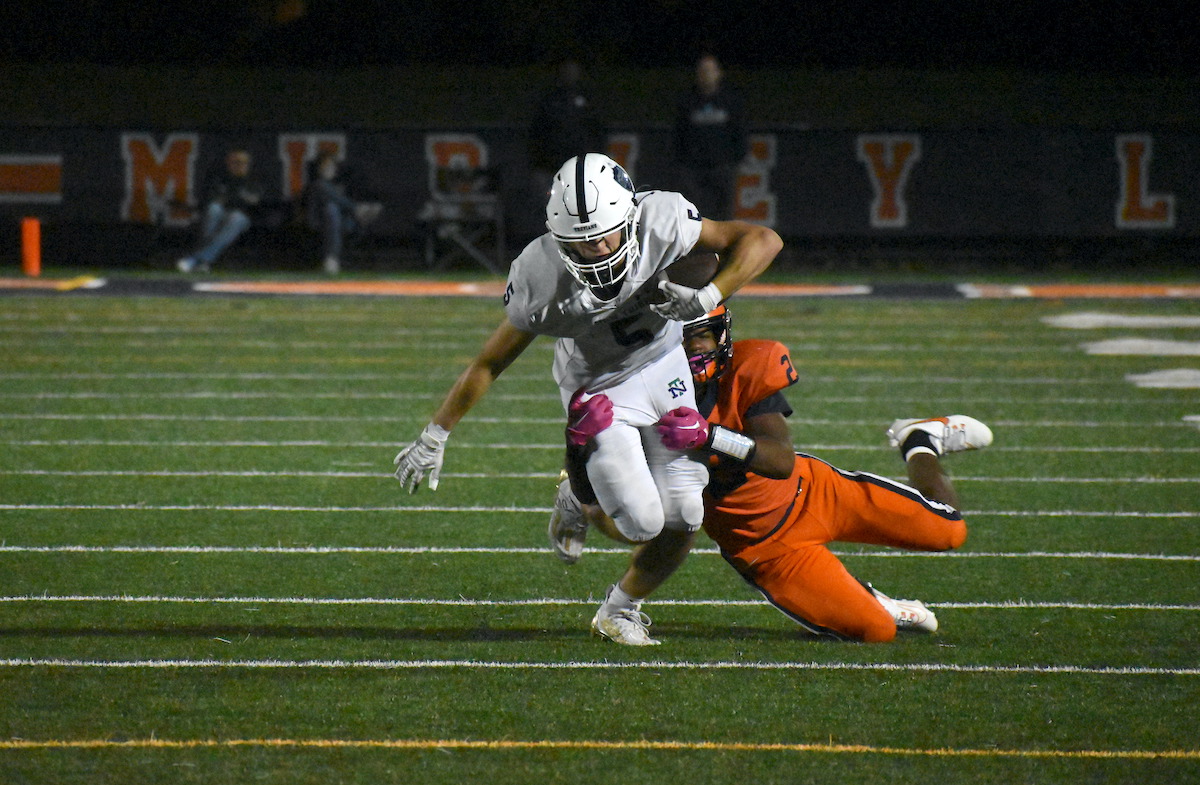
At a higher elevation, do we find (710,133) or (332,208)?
(710,133)

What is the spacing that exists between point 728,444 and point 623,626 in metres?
0.62

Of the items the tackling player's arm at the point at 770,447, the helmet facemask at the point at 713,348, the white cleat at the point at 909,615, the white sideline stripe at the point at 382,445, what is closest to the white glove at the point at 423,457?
the helmet facemask at the point at 713,348

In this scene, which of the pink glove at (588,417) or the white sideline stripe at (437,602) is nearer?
the pink glove at (588,417)

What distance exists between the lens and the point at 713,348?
4.45 meters

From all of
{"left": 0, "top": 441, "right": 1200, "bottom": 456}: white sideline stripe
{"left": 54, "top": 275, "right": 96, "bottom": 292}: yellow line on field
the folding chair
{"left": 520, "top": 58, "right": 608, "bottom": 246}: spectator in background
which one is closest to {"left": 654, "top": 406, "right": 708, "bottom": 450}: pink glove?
{"left": 0, "top": 441, "right": 1200, "bottom": 456}: white sideline stripe

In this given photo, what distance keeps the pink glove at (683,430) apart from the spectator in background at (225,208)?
11623mm

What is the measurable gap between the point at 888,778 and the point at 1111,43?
18.5 m

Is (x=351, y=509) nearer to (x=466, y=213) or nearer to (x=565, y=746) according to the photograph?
(x=565, y=746)

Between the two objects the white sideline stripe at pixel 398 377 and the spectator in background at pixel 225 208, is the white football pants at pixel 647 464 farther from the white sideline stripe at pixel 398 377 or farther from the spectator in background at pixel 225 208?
the spectator in background at pixel 225 208

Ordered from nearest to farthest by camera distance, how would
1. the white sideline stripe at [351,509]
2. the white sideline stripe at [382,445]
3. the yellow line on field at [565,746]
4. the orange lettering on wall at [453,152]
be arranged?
the yellow line on field at [565,746] < the white sideline stripe at [351,509] < the white sideline stripe at [382,445] < the orange lettering on wall at [453,152]

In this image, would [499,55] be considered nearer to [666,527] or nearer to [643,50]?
[643,50]

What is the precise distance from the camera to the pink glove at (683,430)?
4.17m

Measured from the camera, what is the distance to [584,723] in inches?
148

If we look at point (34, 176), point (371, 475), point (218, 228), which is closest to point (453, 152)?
point (218, 228)
